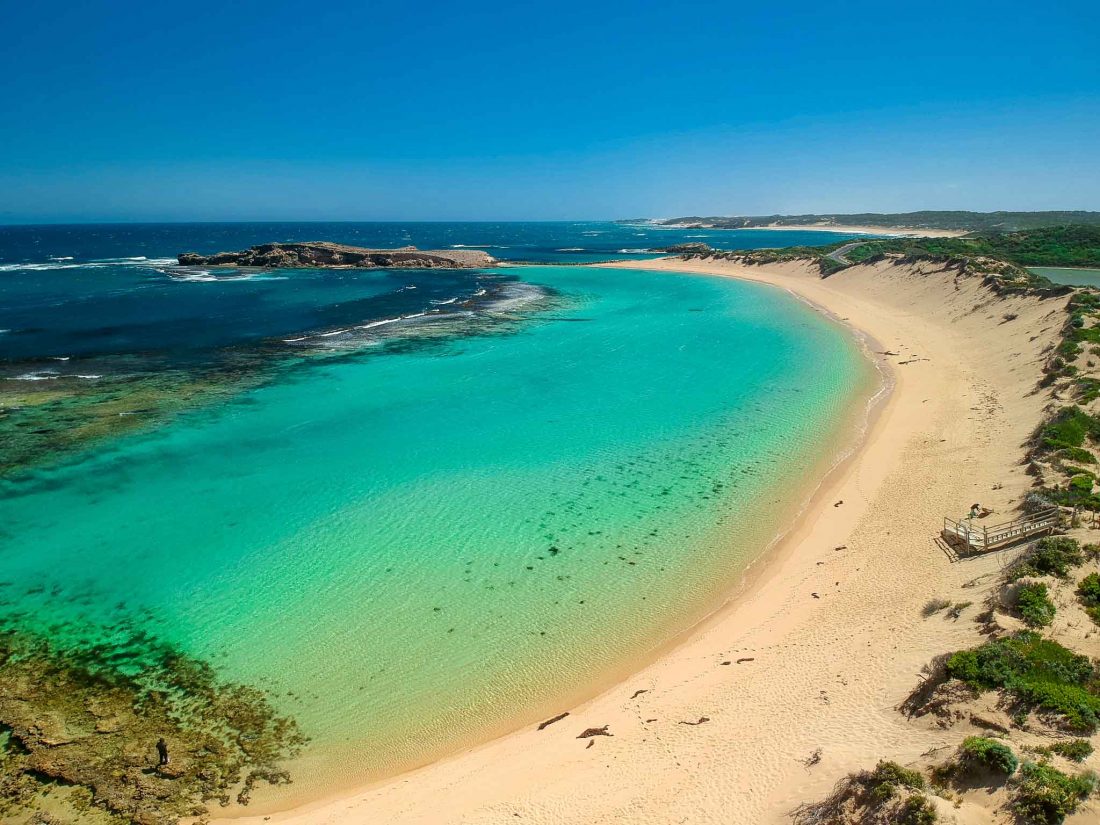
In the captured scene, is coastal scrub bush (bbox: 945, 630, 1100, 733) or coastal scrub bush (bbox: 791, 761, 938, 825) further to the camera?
coastal scrub bush (bbox: 945, 630, 1100, 733)

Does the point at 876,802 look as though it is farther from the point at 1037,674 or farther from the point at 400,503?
the point at 400,503

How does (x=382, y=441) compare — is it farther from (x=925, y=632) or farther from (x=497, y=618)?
(x=925, y=632)

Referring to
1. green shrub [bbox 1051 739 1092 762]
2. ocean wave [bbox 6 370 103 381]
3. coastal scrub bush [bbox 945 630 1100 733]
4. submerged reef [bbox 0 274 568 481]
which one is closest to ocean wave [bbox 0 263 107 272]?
submerged reef [bbox 0 274 568 481]

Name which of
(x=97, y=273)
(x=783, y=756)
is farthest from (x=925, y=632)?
(x=97, y=273)

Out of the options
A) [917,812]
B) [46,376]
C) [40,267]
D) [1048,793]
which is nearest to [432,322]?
[46,376]

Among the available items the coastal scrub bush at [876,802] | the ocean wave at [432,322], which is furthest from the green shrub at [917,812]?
the ocean wave at [432,322]

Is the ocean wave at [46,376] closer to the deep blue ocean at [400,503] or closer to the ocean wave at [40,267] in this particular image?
the deep blue ocean at [400,503]

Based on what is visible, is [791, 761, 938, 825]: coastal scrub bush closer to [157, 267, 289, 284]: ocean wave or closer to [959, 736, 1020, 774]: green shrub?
[959, 736, 1020, 774]: green shrub
